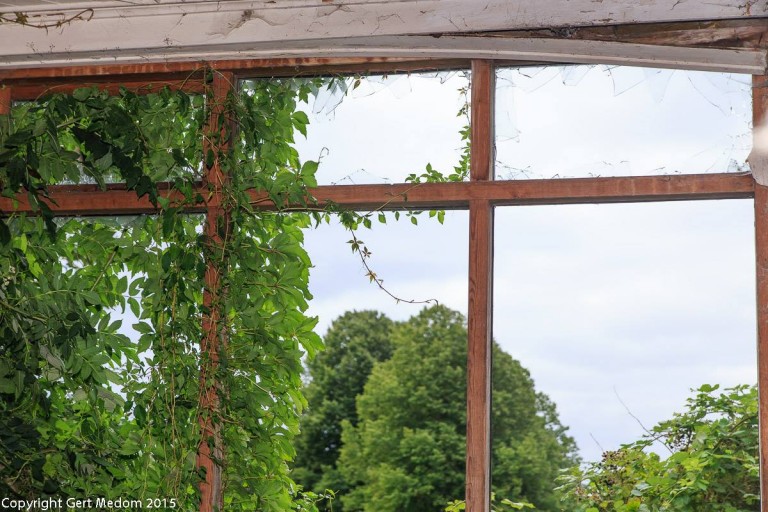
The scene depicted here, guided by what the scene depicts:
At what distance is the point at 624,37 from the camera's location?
8.81 feet

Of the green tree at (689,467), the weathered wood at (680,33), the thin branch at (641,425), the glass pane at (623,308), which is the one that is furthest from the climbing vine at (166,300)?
the green tree at (689,467)

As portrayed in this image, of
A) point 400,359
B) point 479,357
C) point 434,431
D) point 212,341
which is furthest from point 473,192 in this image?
point 212,341

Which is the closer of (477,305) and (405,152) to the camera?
(477,305)

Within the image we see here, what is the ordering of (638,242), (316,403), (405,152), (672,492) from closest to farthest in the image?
(672,492) → (638,242) → (405,152) → (316,403)

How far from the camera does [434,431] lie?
2.92m

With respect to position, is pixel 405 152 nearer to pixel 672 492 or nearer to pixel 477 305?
pixel 477 305

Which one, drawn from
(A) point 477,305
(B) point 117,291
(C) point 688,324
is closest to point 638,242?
(C) point 688,324

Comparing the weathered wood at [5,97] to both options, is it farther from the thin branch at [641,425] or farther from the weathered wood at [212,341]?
the thin branch at [641,425]

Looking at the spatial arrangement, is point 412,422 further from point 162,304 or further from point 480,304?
point 162,304

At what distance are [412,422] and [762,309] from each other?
3.82ft

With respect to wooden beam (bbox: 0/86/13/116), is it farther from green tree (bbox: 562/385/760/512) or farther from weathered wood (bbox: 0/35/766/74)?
green tree (bbox: 562/385/760/512)

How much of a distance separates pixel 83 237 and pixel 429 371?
4.08 feet

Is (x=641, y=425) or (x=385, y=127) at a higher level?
(x=385, y=127)

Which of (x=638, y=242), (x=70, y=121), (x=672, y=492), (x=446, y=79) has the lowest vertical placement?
(x=672, y=492)
